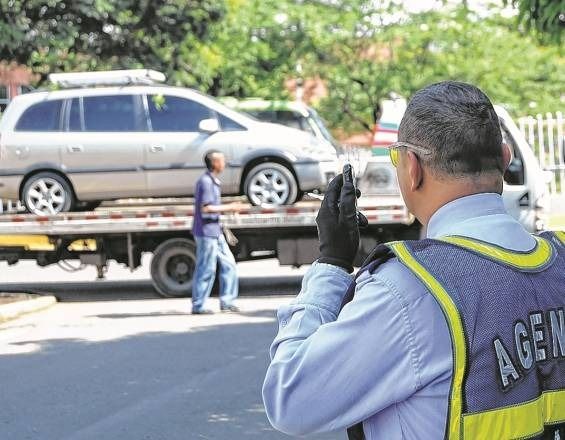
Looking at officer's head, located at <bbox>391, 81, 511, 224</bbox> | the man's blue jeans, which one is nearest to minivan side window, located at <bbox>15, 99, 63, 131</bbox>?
the man's blue jeans

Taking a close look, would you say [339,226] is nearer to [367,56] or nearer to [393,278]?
[393,278]

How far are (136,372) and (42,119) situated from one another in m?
6.40

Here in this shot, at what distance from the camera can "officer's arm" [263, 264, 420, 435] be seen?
6.74 feet

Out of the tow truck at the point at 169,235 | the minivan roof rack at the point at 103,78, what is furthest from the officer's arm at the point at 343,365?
the minivan roof rack at the point at 103,78

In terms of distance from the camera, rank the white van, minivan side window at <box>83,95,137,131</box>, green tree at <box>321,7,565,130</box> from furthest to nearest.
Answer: green tree at <box>321,7,565,130</box>, minivan side window at <box>83,95,137,131</box>, the white van

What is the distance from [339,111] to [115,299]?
790 inches

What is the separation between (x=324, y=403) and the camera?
212 cm

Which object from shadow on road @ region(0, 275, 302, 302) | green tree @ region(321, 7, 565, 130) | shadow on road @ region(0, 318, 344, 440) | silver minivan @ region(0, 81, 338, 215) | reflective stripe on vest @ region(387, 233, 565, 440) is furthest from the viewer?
green tree @ region(321, 7, 565, 130)

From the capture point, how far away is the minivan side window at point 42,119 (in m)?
14.9

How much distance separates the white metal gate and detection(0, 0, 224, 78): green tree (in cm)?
719

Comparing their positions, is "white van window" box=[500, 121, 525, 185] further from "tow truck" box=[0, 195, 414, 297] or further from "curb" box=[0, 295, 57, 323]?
"curb" box=[0, 295, 57, 323]

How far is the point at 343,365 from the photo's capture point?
A: 209 centimetres

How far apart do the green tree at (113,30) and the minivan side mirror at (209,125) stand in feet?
12.6

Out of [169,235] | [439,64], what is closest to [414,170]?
[169,235]
